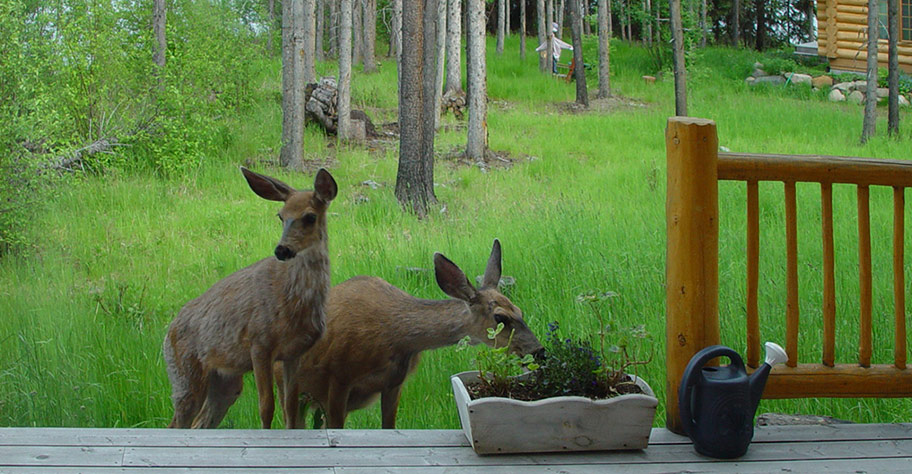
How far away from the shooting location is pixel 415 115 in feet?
36.0

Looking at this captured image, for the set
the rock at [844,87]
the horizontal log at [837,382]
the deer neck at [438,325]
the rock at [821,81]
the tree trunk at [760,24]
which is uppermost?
the tree trunk at [760,24]

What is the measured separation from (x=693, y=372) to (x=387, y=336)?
134 cm

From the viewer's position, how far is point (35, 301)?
6.81 metres

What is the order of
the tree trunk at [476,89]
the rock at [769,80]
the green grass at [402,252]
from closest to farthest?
the green grass at [402,252] → the tree trunk at [476,89] → the rock at [769,80]

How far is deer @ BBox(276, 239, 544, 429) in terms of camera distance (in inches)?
159

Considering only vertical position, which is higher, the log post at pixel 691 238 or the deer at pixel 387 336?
the log post at pixel 691 238

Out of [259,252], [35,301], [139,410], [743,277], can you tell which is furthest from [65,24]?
[743,277]

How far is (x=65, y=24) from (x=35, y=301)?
17.8ft

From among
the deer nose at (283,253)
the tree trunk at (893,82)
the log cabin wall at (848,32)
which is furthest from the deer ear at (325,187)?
the log cabin wall at (848,32)

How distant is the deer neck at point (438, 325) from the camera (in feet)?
13.4

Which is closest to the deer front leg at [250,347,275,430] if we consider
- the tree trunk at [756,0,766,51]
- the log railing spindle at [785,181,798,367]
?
the log railing spindle at [785,181,798,367]

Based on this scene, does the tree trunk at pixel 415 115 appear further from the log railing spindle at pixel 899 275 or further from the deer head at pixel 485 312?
the log railing spindle at pixel 899 275

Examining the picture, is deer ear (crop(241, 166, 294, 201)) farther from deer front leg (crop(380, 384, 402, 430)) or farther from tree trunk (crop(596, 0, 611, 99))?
tree trunk (crop(596, 0, 611, 99))

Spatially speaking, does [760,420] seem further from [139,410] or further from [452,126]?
[452,126]
